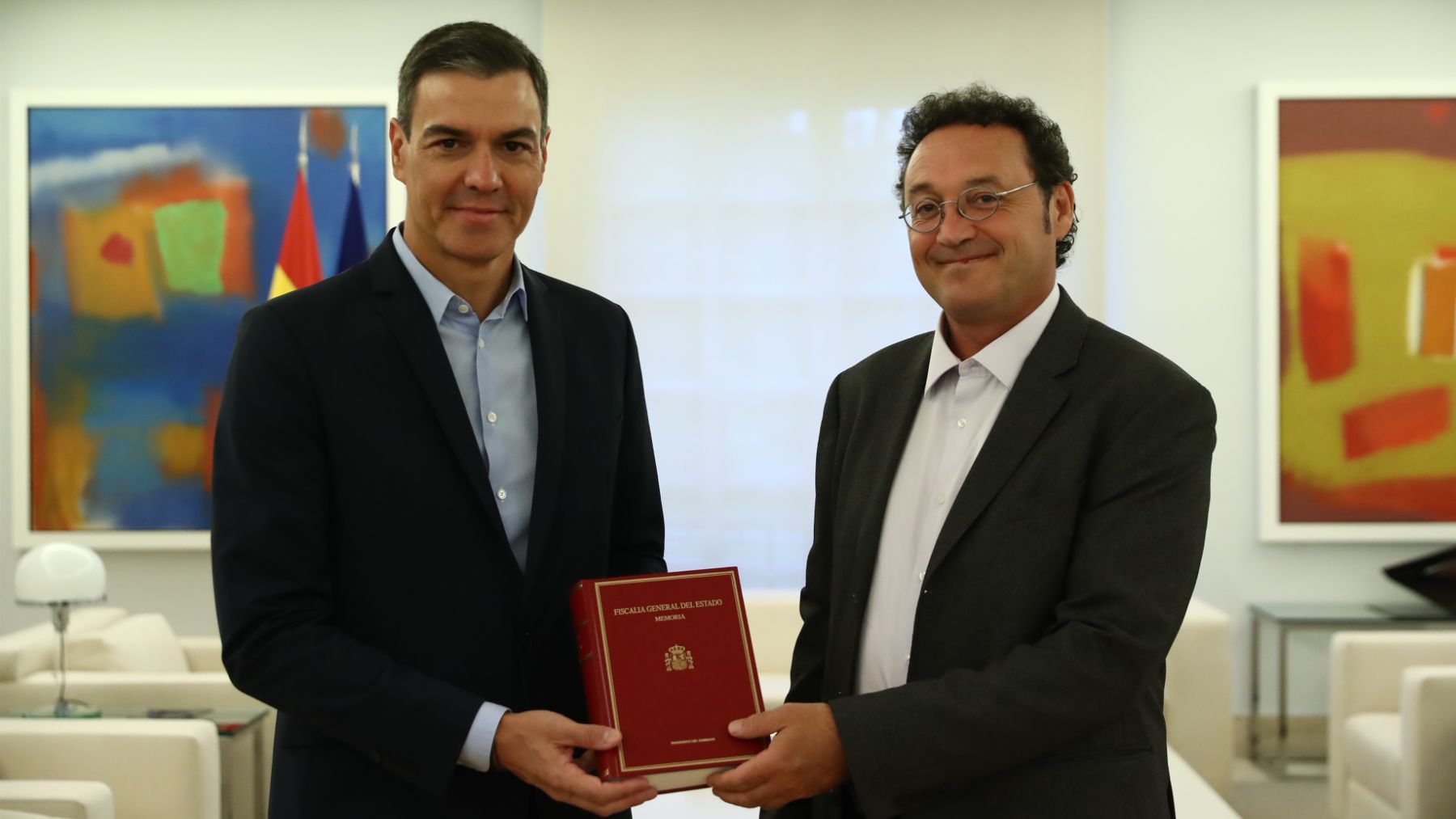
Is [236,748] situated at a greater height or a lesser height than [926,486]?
lesser

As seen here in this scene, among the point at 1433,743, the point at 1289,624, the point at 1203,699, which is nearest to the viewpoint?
the point at 1433,743

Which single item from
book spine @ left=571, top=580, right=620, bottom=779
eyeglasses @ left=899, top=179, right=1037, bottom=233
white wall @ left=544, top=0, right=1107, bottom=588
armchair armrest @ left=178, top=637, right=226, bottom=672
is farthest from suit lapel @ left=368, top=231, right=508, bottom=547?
white wall @ left=544, top=0, right=1107, bottom=588

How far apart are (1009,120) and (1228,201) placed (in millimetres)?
4101

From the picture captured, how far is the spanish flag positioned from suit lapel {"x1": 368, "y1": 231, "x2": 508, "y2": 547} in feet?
13.0

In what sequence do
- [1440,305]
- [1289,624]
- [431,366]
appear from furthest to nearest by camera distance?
[1440,305], [1289,624], [431,366]

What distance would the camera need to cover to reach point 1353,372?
554cm

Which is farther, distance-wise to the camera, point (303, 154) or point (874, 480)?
point (303, 154)

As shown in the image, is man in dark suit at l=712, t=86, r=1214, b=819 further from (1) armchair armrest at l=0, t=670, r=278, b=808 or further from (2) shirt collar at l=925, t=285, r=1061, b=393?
(1) armchair armrest at l=0, t=670, r=278, b=808

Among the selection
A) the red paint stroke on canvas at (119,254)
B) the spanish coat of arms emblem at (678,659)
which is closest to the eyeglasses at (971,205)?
the spanish coat of arms emblem at (678,659)

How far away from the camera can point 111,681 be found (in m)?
4.11

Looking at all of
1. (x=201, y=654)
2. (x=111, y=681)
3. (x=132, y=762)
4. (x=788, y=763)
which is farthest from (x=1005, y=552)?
(x=201, y=654)

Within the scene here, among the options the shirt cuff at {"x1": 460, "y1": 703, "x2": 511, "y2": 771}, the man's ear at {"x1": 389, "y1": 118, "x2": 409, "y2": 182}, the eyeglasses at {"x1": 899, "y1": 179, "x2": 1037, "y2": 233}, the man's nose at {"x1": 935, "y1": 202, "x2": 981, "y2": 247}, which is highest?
the man's ear at {"x1": 389, "y1": 118, "x2": 409, "y2": 182}

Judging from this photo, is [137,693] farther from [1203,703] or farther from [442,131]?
[1203,703]

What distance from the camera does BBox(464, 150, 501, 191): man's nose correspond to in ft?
5.80
